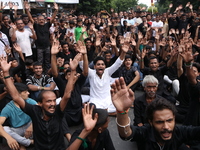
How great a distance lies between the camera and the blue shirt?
3102 mm

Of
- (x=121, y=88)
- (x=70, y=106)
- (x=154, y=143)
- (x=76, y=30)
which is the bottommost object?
(x=70, y=106)

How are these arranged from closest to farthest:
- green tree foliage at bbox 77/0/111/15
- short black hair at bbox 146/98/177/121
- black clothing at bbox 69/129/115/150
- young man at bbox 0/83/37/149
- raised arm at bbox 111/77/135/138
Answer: raised arm at bbox 111/77/135/138
short black hair at bbox 146/98/177/121
black clothing at bbox 69/129/115/150
young man at bbox 0/83/37/149
green tree foliage at bbox 77/0/111/15

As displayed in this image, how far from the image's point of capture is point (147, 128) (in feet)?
6.59

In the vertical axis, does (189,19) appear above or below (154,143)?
above

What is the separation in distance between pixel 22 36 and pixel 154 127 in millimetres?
4958

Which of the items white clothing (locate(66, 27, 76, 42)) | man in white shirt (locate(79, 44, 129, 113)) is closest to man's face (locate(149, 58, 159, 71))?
man in white shirt (locate(79, 44, 129, 113))

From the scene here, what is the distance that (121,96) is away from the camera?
180 cm

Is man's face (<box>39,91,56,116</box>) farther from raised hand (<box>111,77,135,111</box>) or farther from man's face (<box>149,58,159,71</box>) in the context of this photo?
man's face (<box>149,58,159,71</box>)

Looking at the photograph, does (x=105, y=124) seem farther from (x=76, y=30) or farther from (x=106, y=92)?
(x=76, y=30)

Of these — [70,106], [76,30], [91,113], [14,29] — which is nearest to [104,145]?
[91,113]

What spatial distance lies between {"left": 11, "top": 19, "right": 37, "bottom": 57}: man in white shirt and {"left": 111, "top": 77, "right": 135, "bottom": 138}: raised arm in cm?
466

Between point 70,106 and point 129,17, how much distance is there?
24.2 ft

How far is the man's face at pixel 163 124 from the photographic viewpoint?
180 cm

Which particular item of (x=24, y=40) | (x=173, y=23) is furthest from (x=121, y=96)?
(x=173, y=23)
